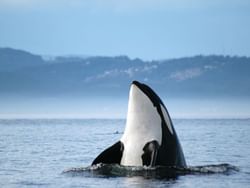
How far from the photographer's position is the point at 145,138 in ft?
82.5

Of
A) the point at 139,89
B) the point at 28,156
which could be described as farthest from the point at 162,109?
the point at 28,156

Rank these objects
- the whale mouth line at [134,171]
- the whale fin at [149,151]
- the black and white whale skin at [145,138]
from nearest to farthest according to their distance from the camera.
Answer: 1. the whale mouth line at [134,171]
2. the whale fin at [149,151]
3. the black and white whale skin at [145,138]

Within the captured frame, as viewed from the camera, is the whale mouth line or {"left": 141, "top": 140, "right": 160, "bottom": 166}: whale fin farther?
{"left": 141, "top": 140, "right": 160, "bottom": 166}: whale fin

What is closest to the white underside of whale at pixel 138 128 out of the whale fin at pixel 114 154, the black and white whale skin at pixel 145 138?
the black and white whale skin at pixel 145 138

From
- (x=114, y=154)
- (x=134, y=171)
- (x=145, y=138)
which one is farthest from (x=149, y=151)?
(x=114, y=154)

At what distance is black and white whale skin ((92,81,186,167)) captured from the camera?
81.9 ft

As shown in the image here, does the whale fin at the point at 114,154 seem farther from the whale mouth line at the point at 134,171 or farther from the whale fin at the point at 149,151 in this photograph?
the whale fin at the point at 149,151

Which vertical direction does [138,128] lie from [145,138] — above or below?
above

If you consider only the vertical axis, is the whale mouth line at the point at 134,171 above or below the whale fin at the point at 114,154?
below

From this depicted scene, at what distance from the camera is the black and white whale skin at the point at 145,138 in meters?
25.0

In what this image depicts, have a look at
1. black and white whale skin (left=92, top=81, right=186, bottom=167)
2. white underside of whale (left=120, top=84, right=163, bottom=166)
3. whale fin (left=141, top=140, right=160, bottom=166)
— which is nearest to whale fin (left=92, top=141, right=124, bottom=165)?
black and white whale skin (left=92, top=81, right=186, bottom=167)

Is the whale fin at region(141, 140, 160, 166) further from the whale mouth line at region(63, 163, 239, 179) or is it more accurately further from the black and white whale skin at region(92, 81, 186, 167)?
A: the whale mouth line at region(63, 163, 239, 179)

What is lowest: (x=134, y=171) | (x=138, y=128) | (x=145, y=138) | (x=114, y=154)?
(x=134, y=171)

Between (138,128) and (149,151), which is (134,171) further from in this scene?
(138,128)
